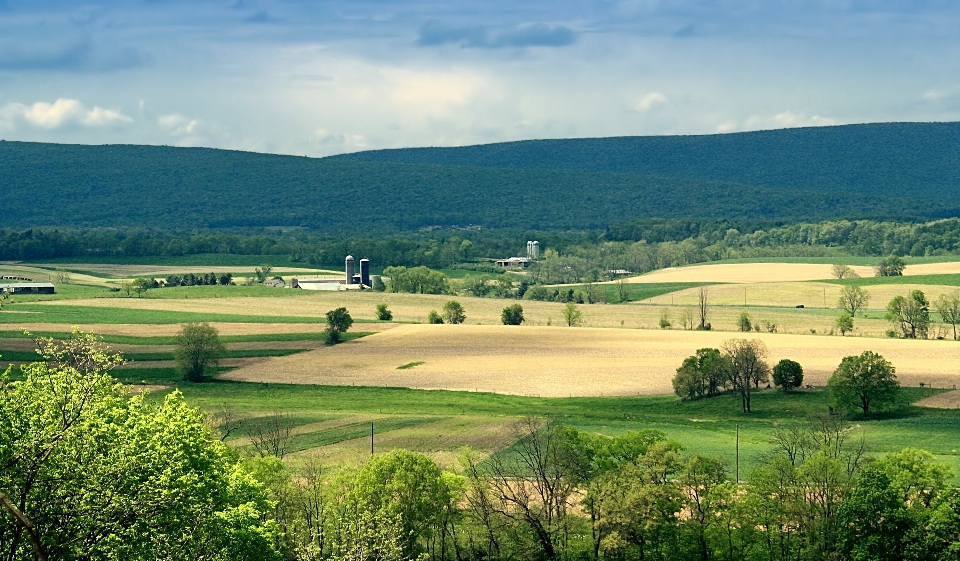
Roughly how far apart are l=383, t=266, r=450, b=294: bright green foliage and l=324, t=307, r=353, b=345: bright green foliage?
173 feet

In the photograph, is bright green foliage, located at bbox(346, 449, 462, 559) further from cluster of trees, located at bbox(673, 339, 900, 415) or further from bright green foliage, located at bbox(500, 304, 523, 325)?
bright green foliage, located at bbox(500, 304, 523, 325)

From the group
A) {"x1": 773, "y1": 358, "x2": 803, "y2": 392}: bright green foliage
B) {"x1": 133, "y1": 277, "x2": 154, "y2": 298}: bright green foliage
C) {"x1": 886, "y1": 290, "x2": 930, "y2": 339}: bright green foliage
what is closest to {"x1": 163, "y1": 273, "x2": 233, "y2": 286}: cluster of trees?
{"x1": 133, "y1": 277, "x2": 154, "y2": 298}: bright green foliage

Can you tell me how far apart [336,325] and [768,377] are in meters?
45.2

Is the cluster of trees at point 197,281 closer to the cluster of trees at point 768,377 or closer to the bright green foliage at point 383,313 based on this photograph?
the bright green foliage at point 383,313

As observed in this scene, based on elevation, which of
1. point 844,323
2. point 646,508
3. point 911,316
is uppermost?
point 911,316

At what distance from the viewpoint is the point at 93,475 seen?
3112 cm

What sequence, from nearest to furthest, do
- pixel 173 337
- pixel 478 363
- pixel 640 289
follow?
pixel 478 363
pixel 173 337
pixel 640 289

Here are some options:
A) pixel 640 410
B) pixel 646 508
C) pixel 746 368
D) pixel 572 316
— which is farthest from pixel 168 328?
pixel 646 508

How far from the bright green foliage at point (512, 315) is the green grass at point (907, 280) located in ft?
163

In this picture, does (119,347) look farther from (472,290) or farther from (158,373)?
(472,290)

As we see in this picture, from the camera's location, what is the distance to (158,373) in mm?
110875

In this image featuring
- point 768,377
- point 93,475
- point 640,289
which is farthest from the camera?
point 640,289

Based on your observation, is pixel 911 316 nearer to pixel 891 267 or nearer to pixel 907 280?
pixel 907 280

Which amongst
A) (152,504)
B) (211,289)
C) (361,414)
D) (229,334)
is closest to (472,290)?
(211,289)
